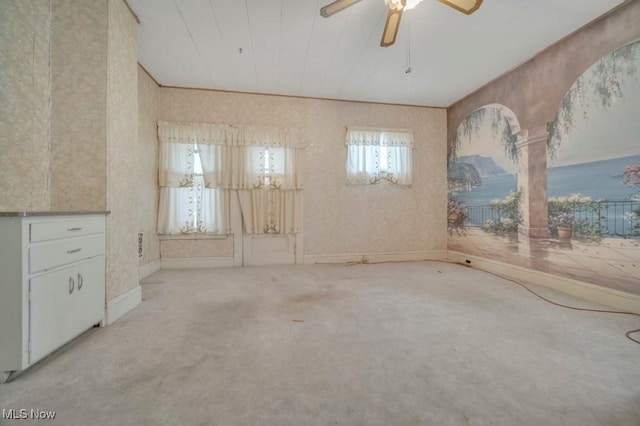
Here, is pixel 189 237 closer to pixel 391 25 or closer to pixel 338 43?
pixel 338 43

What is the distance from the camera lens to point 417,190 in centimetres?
427

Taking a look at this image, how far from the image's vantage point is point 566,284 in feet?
8.45

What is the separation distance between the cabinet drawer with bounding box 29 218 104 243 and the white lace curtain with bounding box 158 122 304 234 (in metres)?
1.79

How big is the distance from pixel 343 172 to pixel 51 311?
3484mm

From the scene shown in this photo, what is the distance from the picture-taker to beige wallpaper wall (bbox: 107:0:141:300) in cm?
191

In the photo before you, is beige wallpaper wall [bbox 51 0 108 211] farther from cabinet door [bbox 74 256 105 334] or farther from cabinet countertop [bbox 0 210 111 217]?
cabinet door [bbox 74 256 105 334]

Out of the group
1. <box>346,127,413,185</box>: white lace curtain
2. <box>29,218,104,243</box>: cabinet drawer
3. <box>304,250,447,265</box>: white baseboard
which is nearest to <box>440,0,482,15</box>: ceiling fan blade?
<box>346,127,413,185</box>: white lace curtain

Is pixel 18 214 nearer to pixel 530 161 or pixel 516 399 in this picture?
pixel 516 399

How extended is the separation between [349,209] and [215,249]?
2182mm

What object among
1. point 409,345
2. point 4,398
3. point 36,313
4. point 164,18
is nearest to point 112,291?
point 36,313

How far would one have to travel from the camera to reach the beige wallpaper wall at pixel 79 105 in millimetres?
1822

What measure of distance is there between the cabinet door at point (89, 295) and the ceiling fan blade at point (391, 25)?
2.77 metres

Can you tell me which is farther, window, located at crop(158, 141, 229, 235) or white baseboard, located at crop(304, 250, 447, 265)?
white baseboard, located at crop(304, 250, 447, 265)

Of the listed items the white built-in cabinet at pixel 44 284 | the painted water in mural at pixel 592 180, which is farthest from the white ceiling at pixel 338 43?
the white built-in cabinet at pixel 44 284
